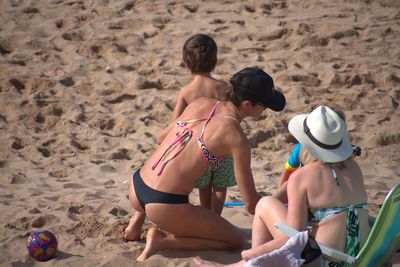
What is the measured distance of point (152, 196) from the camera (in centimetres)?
363

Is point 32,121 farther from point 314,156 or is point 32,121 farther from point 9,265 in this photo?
point 314,156

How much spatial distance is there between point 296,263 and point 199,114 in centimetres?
113

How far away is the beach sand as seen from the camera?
4301 mm

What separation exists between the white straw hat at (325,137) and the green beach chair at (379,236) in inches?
11.4

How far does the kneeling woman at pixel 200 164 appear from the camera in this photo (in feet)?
11.5

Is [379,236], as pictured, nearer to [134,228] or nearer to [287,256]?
[287,256]

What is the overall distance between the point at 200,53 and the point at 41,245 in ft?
5.16

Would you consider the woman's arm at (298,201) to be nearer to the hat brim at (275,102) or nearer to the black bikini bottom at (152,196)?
the hat brim at (275,102)

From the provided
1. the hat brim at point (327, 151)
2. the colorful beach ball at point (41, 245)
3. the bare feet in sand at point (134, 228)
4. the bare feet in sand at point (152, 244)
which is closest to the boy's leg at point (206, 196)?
the bare feet in sand at point (134, 228)

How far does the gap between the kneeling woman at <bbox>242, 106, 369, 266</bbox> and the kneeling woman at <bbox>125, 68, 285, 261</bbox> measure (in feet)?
1.60

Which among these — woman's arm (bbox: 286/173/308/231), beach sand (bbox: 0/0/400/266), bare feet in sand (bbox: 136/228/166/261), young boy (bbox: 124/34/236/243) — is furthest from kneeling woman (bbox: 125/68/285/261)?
woman's arm (bbox: 286/173/308/231)

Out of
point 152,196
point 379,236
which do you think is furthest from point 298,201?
point 152,196

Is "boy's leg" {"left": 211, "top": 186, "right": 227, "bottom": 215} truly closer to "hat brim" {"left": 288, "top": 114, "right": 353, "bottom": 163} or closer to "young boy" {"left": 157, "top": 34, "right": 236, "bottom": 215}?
"young boy" {"left": 157, "top": 34, "right": 236, "bottom": 215}

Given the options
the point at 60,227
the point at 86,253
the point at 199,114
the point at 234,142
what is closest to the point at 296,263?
the point at 234,142
